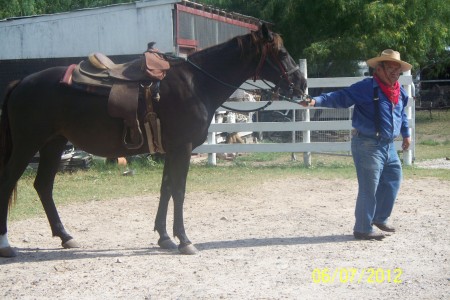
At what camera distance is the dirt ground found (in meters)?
5.30

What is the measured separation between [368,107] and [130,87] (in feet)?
8.00

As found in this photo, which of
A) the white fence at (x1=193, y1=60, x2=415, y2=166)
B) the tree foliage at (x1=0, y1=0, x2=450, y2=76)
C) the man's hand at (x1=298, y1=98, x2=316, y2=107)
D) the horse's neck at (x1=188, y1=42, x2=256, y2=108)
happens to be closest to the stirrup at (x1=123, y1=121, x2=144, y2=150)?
the horse's neck at (x1=188, y1=42, x2=256, y2=108)

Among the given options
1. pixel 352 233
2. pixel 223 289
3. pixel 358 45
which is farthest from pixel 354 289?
pixel 358 45

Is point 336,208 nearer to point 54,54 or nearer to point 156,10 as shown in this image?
point 156,10

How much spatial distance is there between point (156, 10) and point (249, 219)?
7686 millimetres

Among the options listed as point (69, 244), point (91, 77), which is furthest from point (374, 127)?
point (69, 244)

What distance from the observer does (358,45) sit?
20562mm

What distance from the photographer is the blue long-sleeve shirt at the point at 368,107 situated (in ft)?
22.3

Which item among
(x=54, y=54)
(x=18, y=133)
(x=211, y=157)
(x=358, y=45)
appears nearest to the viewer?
(x=18, y=133)

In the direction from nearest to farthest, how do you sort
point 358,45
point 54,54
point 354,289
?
point 354,289, point 54,54, point 358,45

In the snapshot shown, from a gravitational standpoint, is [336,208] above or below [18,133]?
below

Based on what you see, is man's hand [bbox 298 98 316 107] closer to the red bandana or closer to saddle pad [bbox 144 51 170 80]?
the red bandana

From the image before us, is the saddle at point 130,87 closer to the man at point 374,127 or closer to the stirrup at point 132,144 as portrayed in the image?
the stirrup at point 132,144
